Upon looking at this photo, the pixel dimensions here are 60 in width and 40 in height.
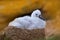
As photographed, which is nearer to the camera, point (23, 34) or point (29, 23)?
point (23, 34)

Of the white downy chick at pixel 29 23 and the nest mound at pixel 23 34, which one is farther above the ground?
the white downy chick at pixel 29 23

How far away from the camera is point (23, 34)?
1.19 metres

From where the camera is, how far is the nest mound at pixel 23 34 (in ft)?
3.82

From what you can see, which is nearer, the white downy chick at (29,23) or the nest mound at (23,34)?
the nest mound at (23,34)

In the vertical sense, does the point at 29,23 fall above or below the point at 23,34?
above

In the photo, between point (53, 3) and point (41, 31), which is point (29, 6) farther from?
point (41, 31)

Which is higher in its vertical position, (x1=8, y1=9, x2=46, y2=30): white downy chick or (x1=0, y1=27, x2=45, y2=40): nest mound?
(x1=8, y1=9, x2=46, y2=30): white downy chick

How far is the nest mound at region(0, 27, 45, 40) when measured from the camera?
3.82 feet

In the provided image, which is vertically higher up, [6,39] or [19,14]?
[19,14]

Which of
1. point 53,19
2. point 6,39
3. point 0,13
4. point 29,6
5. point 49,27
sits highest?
point 29,6

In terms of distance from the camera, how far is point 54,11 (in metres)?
1.71

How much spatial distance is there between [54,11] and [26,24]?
0.45 m

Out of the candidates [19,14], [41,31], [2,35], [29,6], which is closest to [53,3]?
[29,6]

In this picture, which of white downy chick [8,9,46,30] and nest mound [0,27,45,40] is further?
white downy chick [8,9,46,30]
